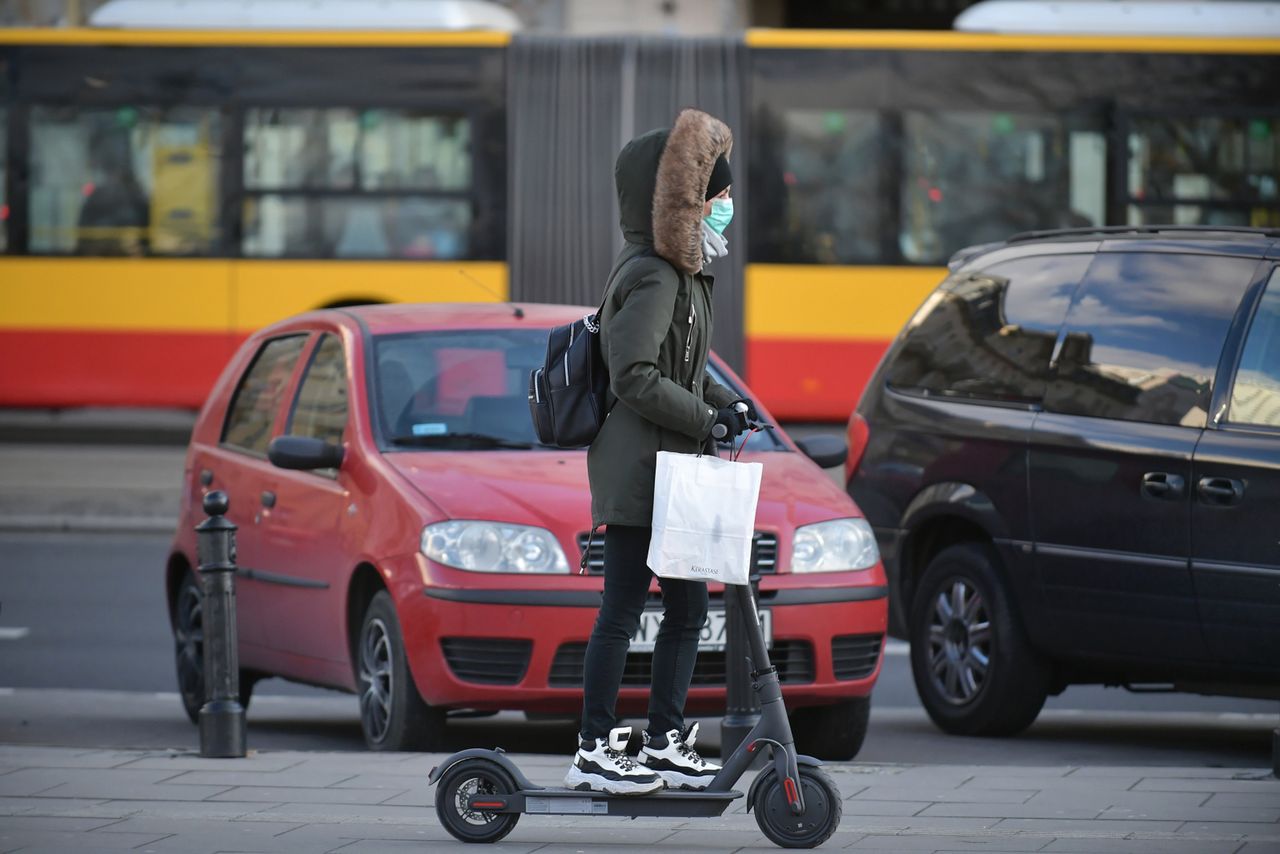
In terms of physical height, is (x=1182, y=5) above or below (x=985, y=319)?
above

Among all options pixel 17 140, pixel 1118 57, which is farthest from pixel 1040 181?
pixel 17 140

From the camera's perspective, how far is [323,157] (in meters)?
18.6

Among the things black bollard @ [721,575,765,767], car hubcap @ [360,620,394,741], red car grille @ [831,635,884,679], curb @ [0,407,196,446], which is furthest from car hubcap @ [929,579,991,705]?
curb @ [0,407,196,446]

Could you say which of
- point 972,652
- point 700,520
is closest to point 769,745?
point 700,520

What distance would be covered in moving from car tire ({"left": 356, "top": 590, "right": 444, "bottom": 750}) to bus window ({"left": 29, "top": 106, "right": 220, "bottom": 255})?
11.4m

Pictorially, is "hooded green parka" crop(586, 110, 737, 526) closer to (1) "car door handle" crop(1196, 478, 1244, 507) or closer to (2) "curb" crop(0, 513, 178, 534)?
(1) "car door handle" crop(1196, 478, 1244, 507)

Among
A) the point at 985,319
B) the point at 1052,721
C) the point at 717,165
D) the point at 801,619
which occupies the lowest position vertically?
the point at 1052,721

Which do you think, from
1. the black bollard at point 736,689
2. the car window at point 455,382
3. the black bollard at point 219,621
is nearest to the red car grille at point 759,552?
the black bollard at point 736,689

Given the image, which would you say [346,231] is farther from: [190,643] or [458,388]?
[458,388]

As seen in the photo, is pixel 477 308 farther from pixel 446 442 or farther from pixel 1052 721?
pixel 1052 721

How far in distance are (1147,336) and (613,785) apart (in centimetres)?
342

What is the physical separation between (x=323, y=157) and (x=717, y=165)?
529 inches

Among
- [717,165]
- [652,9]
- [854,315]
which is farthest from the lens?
[652,9]

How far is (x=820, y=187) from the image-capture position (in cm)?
1866
